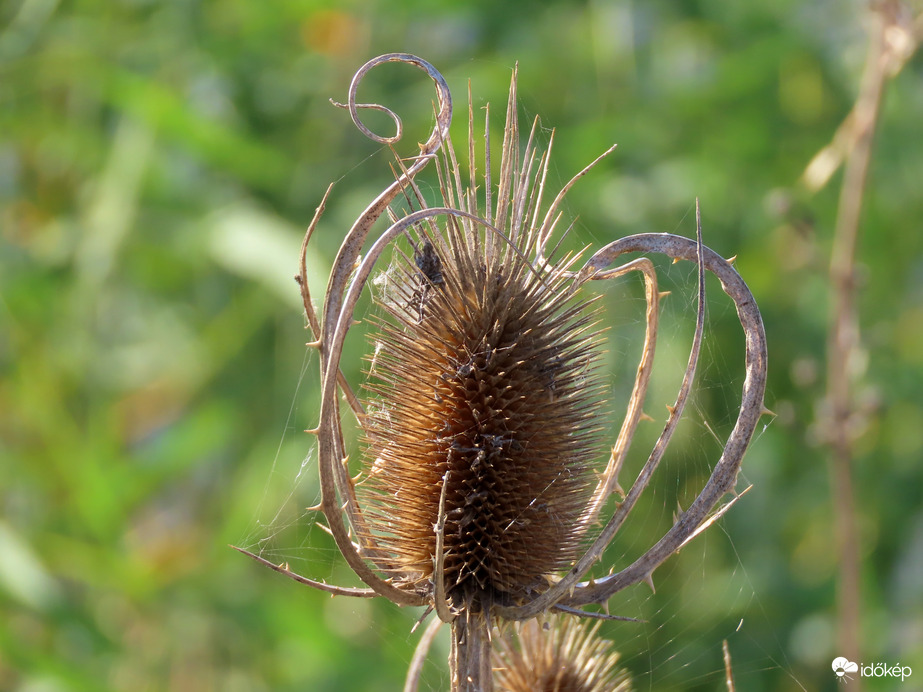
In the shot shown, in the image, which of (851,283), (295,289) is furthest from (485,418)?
(295,289)

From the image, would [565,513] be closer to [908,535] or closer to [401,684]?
[401,684]

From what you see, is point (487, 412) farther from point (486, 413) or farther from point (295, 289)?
point (295, 289)

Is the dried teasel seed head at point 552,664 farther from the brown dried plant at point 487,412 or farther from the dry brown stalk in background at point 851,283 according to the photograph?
the dry brown stalk in background at point 851,283
